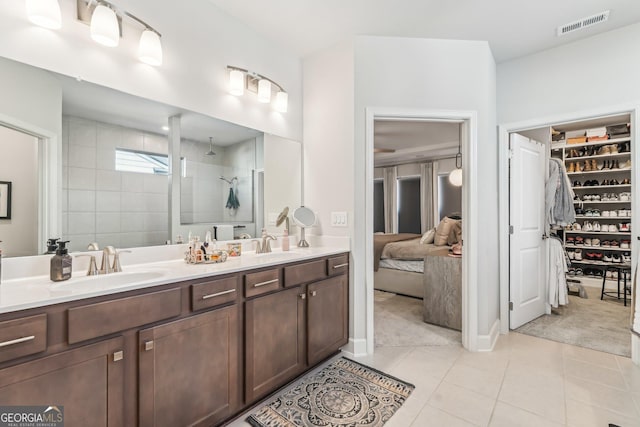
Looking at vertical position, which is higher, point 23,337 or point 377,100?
point 377,100

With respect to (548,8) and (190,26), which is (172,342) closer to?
(190,26)

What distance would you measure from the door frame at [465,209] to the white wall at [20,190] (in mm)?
2079

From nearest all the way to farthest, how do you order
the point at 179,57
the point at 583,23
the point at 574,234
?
the point at 179,57, the point at 583,23, the point at 574,234

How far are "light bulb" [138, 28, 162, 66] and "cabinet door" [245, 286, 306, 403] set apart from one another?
1552mm

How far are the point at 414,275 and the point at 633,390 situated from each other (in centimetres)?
229

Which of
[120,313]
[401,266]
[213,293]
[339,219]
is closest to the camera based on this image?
[120,313]

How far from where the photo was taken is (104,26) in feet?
5.26

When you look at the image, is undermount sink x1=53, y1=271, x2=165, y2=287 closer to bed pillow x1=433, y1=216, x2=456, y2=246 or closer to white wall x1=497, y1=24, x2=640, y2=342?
white wall x1=497, y1=24, x2=640, y2=342

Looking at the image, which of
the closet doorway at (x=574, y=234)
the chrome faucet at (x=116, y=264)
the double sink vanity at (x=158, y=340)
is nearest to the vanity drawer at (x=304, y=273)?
the double sink vanity at (x=158, y=340)

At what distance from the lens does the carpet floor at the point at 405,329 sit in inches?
110

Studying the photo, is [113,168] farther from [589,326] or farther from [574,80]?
[589,326]

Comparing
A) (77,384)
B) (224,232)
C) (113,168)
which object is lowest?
(77,384)

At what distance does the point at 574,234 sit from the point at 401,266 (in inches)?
125

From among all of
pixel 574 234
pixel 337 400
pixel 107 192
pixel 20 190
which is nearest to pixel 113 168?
pixel 107 192
